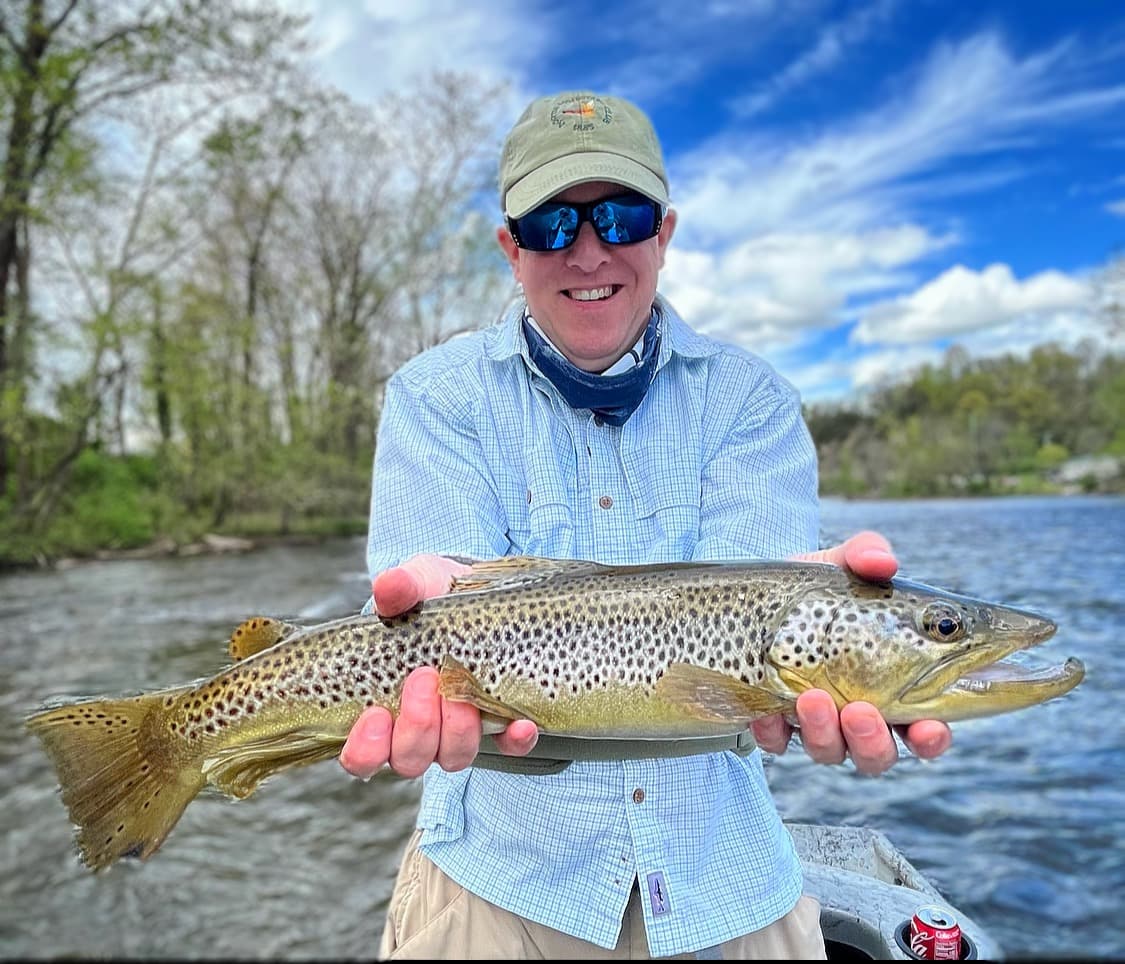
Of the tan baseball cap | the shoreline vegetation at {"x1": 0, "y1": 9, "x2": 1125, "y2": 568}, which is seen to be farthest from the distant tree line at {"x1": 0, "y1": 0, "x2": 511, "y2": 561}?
the tan baseball cap

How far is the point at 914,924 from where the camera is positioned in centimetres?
301

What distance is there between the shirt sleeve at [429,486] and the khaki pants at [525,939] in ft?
3.29

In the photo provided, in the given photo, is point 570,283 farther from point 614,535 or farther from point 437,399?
point 614,535

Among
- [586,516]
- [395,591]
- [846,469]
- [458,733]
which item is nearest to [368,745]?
[458,733]

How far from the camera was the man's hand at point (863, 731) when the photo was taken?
227 centimetres

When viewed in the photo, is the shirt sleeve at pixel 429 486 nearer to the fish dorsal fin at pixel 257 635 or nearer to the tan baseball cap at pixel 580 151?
the fish dorsal fin at pixel 257 635

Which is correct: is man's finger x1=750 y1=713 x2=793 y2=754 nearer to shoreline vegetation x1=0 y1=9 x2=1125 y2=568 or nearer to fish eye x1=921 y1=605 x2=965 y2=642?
fish eye x1=921 y1=605 x2=965 y2=642

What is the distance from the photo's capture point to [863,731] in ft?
7.42

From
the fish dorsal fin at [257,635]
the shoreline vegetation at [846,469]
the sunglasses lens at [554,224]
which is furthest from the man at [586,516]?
the shoreline vegetation at [846,469]

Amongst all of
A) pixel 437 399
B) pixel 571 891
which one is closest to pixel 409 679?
pixel 571 891

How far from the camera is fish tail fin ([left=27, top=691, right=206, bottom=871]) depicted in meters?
2.42

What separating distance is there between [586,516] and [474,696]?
765 millimetres

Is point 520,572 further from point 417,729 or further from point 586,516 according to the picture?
point 417,729

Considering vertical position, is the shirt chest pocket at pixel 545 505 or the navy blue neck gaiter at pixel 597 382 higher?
the navy blue neck gaiter at pixel 597 382
